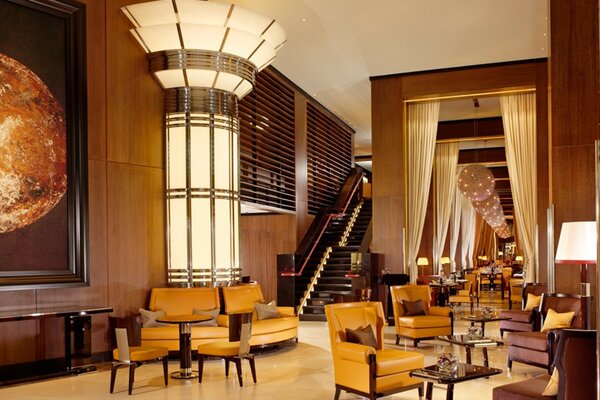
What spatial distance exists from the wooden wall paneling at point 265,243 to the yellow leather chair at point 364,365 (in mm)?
8102

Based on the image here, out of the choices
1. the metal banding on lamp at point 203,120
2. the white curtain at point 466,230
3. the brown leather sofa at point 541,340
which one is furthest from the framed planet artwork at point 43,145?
the white curtain at point 466,230

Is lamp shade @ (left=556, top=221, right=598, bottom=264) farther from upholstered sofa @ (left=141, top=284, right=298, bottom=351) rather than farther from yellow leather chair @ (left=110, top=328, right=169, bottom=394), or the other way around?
yellow leather chair @ (left=110, top=328, right=169, bottom=394)

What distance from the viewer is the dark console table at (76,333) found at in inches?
272

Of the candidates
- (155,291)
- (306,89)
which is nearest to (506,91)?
(306,89)

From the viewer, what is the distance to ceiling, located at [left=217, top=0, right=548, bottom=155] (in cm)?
941

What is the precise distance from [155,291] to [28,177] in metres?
2.26

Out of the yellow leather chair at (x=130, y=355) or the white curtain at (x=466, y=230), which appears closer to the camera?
the yellow leather chair at (x=130, y=355)

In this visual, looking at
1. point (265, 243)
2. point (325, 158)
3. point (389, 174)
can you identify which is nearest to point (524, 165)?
point (389, 174)

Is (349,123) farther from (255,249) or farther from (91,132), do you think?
(91,132)

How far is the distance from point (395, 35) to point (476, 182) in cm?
357

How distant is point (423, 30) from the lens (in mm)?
10320

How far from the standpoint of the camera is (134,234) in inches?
324

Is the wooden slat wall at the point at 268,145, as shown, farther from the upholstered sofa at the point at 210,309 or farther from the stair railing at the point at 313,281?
the upholstered sofa at the point at 210,309

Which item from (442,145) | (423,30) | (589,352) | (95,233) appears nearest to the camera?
(589,352)
